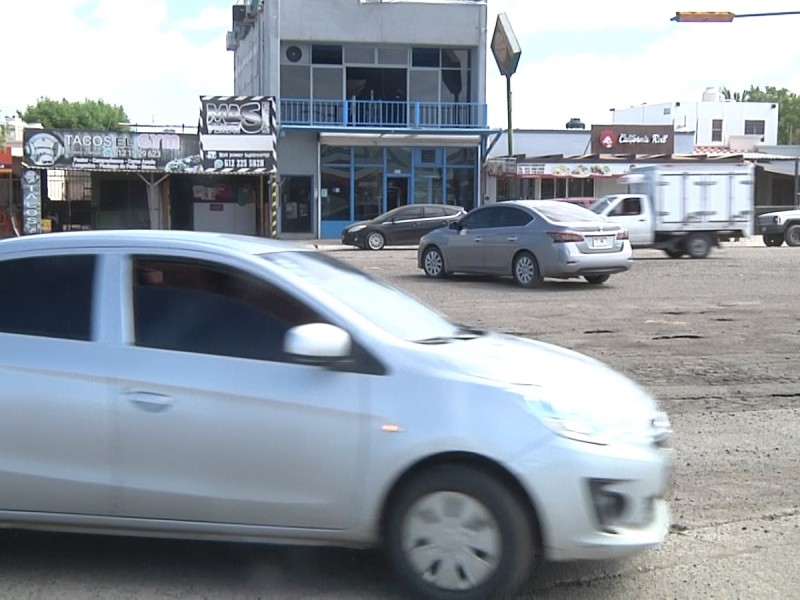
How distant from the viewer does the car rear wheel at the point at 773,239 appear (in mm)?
33188

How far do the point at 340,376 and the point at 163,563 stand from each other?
156cm

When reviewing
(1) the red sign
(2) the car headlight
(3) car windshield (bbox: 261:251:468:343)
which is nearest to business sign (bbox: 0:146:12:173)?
(1) the red sign

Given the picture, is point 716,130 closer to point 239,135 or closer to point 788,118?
point 788,118

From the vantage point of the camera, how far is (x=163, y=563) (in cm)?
532

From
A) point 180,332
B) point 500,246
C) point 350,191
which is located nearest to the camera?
point 180,332

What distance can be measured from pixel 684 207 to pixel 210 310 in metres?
23.4

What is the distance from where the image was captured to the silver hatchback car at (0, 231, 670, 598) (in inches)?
178

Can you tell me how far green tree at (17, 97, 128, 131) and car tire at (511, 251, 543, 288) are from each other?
69.8 metres

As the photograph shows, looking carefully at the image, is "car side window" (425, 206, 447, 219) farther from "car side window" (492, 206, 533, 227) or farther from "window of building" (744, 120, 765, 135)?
"window of building" (744, 120, 765, 135)

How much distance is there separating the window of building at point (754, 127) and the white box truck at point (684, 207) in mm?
47862

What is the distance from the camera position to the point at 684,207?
26.6 m

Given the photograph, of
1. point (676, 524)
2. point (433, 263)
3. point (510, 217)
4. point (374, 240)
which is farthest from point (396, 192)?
point (676, 524)

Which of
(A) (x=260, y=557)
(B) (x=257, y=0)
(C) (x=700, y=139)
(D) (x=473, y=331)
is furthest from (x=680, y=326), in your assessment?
(C) (x=700, y=139)

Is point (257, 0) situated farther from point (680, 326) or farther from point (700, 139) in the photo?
point (700, 139)
